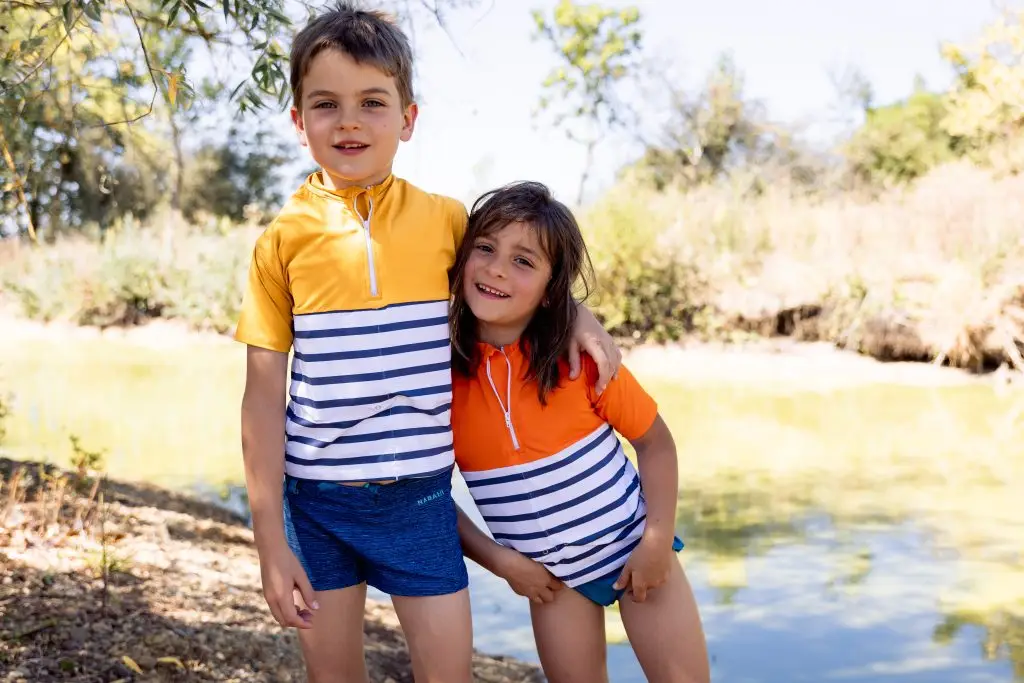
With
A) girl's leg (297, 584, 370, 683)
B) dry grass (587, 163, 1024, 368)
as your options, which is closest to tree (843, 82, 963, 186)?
dry grass (587, 163, 1024, 368)

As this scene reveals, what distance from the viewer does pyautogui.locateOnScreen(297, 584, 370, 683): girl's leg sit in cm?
207

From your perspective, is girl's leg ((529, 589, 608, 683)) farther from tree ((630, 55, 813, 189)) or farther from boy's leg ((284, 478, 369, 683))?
tree ((630, 55, 813, 189))

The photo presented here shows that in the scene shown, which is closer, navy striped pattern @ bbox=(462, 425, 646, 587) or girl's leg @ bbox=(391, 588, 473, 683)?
girl's leg @ bbox=(391, 588, 473, 683)

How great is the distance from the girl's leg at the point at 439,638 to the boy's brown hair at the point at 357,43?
1.04m

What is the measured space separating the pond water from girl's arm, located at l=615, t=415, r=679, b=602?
60.9 inches

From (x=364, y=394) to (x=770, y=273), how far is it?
425 inches

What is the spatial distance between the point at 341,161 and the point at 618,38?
20750 millimetres

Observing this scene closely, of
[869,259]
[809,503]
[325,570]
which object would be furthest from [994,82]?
[325,570]

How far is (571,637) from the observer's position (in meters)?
2.23

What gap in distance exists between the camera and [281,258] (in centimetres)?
202

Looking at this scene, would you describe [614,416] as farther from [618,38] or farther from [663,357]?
[618,38]

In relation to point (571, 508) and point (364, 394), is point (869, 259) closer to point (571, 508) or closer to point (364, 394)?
point (571, 508)

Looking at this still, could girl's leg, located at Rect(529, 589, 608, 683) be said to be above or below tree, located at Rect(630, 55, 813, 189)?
below

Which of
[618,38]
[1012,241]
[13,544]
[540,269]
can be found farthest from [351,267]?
[618,38]
